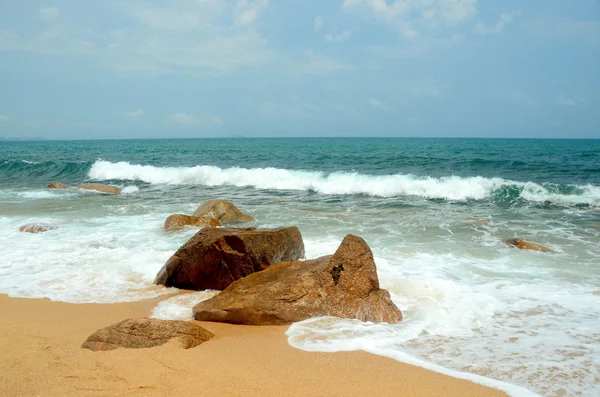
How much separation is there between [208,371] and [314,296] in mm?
1670

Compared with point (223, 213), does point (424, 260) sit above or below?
below

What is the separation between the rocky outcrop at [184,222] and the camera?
1061 cm

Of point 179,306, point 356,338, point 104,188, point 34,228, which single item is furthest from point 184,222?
point 104,188

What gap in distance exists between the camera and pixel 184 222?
10.8 meters

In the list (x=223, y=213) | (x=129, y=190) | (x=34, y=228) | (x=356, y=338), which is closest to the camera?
(x=356, y=338)

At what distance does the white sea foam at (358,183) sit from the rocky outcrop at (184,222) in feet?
32.2

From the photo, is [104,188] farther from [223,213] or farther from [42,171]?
[42,171]

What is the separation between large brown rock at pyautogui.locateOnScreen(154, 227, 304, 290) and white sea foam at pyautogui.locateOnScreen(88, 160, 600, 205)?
1346cm

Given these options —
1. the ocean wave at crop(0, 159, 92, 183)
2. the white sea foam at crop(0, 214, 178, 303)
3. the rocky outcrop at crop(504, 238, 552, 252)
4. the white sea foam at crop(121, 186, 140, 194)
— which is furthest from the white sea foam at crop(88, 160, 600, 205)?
the white sea foam at crop(0, 214, 178, 303)

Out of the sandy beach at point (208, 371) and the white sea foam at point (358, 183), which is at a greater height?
the white sea foam at point (358, 183)

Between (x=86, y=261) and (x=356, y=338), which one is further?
(x=86, y=261)

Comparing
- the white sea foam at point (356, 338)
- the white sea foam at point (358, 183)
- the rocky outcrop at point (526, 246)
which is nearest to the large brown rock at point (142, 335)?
the white sea foam at point (356, 338)

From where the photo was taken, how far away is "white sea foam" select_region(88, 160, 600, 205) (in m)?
18.5

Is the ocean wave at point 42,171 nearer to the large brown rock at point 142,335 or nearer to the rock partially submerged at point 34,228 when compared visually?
the rock partially submerged at point 34,228
